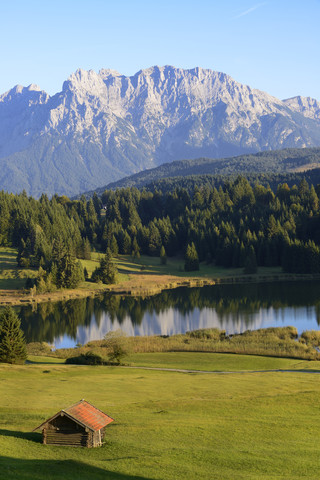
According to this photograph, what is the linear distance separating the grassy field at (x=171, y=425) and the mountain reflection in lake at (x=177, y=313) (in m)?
37.1

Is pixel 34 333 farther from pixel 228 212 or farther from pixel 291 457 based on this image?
pixel 228 212

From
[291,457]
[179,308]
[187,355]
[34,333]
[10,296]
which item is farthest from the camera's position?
[10,296]

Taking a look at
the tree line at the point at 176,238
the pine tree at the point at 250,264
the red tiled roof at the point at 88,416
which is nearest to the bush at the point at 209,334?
the red tiled roof at the point at 88,416

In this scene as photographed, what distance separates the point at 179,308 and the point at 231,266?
187ft

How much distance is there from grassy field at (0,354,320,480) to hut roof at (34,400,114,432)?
1162 mm

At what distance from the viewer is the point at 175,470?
27.5 m

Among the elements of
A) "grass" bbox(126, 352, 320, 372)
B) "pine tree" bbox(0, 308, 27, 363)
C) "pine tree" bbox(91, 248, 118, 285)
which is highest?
"pine tree" bbox(91, 248, 118, 285)

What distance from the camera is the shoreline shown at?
129250 millimetres

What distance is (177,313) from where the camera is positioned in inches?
4323

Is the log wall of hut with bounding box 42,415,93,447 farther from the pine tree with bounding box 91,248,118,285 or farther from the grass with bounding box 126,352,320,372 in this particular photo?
the pine tree with bounding box 91,248,118,285

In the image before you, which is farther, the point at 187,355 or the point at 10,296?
the point at 10,296

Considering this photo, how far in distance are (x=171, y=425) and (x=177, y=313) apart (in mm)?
74559

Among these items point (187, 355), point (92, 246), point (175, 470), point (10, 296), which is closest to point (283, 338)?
point (187, 355)

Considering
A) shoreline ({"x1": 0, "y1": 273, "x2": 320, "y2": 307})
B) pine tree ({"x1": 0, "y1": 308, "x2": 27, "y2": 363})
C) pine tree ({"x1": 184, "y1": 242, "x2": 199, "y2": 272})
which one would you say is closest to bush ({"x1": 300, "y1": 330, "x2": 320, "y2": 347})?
pine tree ({"x1": 0, "y1": 308, "x2": 27, "y2": 363})
